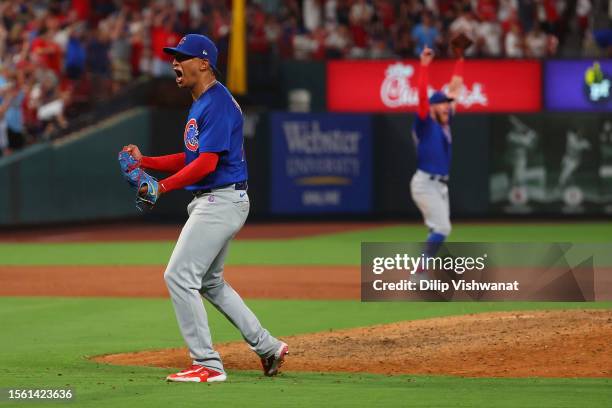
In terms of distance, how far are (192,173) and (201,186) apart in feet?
0.88

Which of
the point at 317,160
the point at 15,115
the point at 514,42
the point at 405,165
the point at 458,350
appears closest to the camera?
the point at 458,350

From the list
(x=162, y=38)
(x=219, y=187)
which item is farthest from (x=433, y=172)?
(x=162, y=38)

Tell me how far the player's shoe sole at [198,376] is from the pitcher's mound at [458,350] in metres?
0.92

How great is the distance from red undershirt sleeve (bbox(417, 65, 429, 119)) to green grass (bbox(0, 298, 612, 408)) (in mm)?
2407

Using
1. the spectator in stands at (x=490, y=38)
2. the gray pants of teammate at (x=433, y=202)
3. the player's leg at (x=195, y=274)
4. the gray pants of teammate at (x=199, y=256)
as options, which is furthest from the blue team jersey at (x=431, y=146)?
the spectator in stands at (x=490, y=38)

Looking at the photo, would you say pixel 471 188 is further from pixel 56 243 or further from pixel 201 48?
pixel 201 48

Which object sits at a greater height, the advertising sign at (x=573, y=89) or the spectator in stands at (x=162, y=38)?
the spectator in stands at (x=162, y=38)

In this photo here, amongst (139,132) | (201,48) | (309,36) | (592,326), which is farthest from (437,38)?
(201,48)

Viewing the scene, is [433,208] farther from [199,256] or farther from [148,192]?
[148,192]

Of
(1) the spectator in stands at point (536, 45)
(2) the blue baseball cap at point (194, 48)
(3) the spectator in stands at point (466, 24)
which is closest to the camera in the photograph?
(2) the blue baseball cap at point (194, 48)

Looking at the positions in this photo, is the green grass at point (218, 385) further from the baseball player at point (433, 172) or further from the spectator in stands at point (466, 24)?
the spectator in stands at point (466, 24)

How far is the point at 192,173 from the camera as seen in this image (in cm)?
790

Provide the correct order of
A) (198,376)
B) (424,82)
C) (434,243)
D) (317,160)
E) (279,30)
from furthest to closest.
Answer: (279,30) → (317,160) → (434,243) → (424,82) → (198,376)

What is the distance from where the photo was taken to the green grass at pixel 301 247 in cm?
1905
